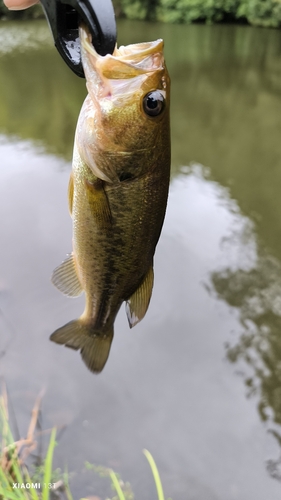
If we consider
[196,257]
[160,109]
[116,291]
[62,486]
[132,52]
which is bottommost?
[62,486]

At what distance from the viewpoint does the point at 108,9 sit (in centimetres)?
99

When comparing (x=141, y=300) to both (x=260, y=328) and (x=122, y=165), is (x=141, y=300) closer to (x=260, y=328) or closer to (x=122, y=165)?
(x=122, y=165)

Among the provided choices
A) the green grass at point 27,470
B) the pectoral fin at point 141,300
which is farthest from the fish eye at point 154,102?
the green grass at point 27,470

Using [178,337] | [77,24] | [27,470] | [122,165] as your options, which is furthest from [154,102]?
[178,337]

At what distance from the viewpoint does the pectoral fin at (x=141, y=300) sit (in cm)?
Result: 140

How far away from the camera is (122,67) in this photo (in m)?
1.11

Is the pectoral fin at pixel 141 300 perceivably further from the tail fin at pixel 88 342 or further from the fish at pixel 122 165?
the tail fin at pixel 88 342

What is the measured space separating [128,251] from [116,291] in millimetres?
213

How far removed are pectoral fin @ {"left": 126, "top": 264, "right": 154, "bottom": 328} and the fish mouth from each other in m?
0.60

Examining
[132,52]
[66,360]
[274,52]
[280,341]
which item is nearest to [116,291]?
[132,52]

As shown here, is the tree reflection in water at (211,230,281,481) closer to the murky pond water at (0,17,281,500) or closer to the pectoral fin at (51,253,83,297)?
the murky pond water at (0,17,281,500)

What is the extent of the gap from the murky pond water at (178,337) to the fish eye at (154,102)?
2.63m

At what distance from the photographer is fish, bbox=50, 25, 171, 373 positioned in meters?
1.13

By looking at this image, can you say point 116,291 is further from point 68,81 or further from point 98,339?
point 68,81
